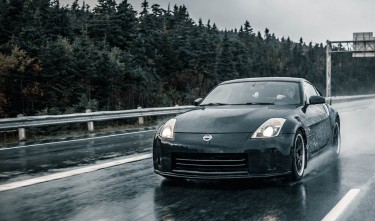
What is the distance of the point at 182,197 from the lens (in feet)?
16.0

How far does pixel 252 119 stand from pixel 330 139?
296 cm

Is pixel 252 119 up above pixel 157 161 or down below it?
above

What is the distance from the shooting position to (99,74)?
1761 inches

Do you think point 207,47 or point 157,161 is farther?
point 207,47

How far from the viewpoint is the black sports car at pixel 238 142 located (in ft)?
16.9

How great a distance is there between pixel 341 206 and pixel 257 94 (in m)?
2.62

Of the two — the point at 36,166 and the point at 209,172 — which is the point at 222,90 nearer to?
the point at 209,172

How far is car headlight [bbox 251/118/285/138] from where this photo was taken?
529cm

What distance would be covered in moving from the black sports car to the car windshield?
50 mm

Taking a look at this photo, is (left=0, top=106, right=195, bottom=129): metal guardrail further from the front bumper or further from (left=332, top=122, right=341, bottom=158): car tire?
(left=332, top=122, right=341, bottom=158): car tire

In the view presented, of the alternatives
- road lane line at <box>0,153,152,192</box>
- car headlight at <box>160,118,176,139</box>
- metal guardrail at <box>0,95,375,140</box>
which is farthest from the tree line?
car headlight at <box>160,118,176,139</box>

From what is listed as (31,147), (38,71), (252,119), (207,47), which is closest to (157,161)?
(252,119)

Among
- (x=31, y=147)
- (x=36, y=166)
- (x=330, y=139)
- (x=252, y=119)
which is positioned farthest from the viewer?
(x=31, y=147)

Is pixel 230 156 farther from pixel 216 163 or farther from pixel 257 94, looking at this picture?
pixel 257 94
